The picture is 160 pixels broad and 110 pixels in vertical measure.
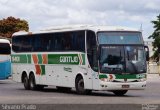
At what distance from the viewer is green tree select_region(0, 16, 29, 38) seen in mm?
104500

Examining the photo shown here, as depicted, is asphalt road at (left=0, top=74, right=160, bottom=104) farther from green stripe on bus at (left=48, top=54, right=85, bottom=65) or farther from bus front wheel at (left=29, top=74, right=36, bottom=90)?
green stripe on bus at (left=48, top=54, right=85, bottom=65)

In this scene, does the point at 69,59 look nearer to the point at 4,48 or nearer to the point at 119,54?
the point at 119,54

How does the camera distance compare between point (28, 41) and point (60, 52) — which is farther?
point (28, 41)

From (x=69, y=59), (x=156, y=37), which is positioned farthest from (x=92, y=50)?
(x=156, y=37)

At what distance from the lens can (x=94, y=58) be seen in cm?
2825

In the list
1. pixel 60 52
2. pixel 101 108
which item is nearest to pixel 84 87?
pixel 60 52

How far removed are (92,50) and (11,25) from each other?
77671mm

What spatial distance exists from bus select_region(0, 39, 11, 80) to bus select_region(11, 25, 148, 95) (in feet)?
33.5

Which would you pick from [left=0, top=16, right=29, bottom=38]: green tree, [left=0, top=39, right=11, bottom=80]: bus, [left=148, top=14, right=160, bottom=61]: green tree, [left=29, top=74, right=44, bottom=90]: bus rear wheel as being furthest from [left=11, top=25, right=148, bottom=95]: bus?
[left=0, top=16, right=29, bottom=38]: green tree

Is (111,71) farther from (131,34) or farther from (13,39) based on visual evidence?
(13,39)

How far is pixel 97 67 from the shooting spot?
2812 cm

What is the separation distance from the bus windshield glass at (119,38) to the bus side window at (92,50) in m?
0.34

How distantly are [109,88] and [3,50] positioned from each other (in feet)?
53.2

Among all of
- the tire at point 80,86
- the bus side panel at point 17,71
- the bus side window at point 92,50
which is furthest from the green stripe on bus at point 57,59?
the tire at point 80,86
